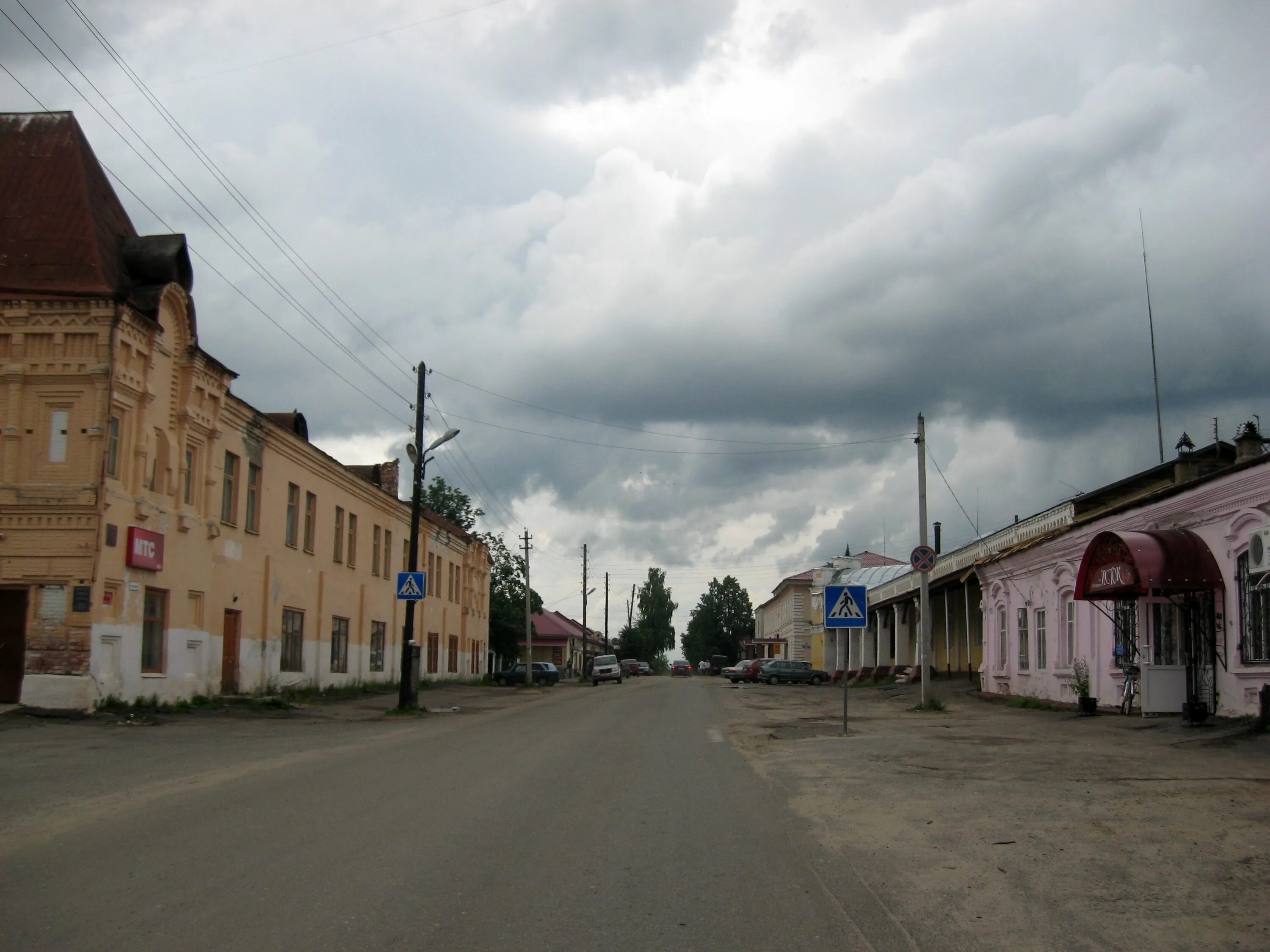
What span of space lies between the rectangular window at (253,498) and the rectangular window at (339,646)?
7.03 meters

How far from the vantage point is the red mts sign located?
2084cm

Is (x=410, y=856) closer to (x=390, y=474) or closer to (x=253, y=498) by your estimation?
(x=253, y=498)

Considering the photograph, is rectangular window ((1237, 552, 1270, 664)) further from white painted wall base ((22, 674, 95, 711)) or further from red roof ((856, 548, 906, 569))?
red roof ((856, 548, 906, 569))

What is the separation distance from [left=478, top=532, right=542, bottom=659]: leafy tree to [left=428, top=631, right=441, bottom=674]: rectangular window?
692 inches

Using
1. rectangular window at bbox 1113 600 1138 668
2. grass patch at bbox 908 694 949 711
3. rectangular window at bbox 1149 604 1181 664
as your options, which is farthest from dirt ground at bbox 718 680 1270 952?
grass patch at bbox 908 694 949 711

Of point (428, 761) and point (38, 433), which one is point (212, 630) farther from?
point (428, 761)

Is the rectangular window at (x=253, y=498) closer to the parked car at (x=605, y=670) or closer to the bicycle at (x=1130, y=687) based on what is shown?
the bicycle at (x=1130, y=687)

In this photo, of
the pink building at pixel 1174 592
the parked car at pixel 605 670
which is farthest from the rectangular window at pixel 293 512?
the parked car at pixel 605 670

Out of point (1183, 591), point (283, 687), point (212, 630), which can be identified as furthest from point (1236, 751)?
point (283, 687)

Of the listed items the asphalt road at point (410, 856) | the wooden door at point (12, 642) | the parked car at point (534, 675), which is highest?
the wooden door at point (12, 642)

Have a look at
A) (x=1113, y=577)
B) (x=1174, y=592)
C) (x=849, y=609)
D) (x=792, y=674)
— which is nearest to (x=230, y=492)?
(x=849, y=609)

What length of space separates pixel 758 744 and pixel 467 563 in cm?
4129

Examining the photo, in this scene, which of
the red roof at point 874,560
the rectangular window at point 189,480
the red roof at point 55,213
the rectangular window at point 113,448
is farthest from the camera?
the red roof at point 874,560

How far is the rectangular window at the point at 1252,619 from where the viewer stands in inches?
637
